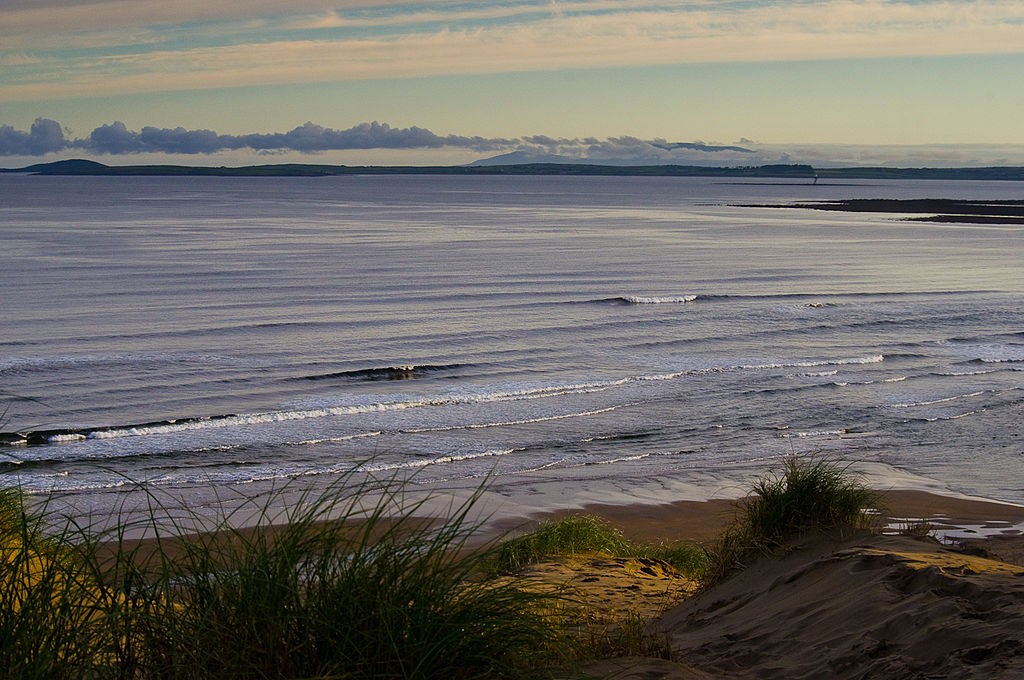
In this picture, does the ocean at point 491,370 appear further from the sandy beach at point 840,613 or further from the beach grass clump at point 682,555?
the sandy beach at point 840,613

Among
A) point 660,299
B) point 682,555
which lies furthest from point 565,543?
point 660,299

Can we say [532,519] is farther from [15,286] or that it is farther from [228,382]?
[15,286]

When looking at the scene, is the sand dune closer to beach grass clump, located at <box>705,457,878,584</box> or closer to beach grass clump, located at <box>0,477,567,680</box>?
beach grass clump, located at <box>705,457,878,584</box>

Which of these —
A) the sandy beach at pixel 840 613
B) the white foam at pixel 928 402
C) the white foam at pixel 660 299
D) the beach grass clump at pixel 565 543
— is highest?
the sandy beach at pixel 840 613

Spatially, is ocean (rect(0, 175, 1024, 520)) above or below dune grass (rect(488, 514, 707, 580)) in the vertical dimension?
below

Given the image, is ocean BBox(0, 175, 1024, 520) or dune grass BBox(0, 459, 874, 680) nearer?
dune grass BBox(0, 459, 874, 680)

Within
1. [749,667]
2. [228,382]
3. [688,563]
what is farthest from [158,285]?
[749,667]

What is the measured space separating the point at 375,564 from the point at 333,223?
83.0m

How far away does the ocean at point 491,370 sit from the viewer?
1562cm

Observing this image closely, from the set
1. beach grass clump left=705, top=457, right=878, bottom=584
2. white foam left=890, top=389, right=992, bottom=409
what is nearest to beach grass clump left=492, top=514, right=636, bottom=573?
beach grass clump left=705, top=457, right=878, bottom=584

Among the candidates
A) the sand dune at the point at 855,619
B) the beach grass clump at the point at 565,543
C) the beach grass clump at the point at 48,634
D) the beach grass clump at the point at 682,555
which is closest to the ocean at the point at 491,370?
the beach grass clump at the point at 565,543

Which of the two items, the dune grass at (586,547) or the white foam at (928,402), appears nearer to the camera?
the dune grass at (586,547)

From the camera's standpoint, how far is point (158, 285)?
3769 cm

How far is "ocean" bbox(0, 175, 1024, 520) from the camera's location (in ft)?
51.2
